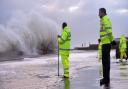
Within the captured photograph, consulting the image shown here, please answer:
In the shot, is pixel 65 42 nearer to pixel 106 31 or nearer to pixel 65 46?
pixel 65 46

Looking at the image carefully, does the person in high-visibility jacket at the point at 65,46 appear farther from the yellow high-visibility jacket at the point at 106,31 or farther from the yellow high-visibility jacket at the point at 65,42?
the yellow high-visibility jacket at the point at 106,31

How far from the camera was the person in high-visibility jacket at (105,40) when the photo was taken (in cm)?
1145

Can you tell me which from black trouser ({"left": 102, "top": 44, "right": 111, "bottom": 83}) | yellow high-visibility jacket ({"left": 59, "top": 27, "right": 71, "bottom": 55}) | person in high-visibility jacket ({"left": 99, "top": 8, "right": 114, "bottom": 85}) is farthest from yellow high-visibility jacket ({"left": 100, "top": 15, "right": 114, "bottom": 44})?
yellow high-visibility jacket ({"left": 59, "top": 27, "right": 71, "bottom": 55})

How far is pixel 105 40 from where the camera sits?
1148cm

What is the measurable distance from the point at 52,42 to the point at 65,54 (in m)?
38.4

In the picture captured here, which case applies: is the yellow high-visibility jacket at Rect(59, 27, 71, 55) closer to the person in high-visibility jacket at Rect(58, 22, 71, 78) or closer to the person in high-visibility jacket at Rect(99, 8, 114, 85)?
the person in high-visibility jacket at Rect(58, 22, 71, 78)

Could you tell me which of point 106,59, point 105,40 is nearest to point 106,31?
point 105,40

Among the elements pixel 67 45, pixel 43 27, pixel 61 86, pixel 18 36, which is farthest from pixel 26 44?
pixel 61 86

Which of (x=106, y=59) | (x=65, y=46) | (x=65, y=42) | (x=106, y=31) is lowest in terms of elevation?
(x=106, y=59)

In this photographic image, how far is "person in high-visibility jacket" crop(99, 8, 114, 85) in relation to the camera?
11445 millimetres

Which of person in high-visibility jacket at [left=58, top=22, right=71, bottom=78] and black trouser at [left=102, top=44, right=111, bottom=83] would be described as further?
person in high-visibility jacket at [left=58, top=22, right=71, bottom=78]

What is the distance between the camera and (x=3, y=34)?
42.0 m

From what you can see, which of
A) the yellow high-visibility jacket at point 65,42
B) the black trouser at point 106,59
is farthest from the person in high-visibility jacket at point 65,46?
the black trouser at point 106,59

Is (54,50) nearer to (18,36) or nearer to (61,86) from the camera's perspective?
(18,36)
